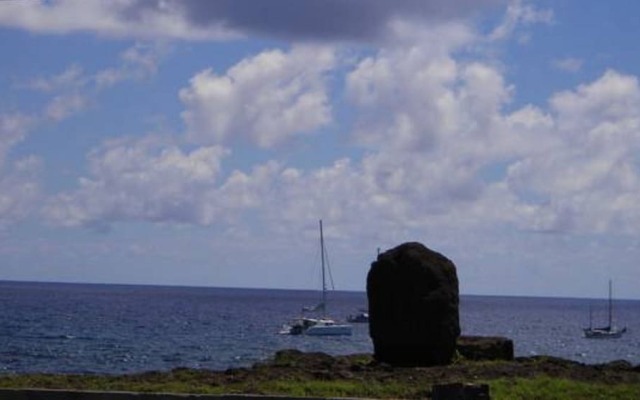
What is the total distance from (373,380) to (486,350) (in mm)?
6136

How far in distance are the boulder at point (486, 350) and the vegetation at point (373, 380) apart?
3.06 feet

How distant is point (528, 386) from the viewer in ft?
70.2

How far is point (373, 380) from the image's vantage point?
22484 mm

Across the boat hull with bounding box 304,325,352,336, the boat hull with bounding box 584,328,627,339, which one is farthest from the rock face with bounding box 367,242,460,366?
the boat hull with bounding box 584,328,627,339

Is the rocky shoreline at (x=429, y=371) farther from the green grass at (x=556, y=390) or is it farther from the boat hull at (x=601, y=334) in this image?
the boat hull at (x=601, y=334)

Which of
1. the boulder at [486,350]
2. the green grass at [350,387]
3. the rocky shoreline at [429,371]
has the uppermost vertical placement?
the boulder at [486,350]

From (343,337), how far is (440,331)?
2383 inches

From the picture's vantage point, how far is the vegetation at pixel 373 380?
20.9 m

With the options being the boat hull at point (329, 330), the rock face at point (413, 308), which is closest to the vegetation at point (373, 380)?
the rock face at point (413, 308)

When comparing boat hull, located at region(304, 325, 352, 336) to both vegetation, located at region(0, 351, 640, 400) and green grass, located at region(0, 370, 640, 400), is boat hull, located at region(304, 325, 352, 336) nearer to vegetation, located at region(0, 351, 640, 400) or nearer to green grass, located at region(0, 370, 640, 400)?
vegetation, located at region(0, 351, 640, 400)

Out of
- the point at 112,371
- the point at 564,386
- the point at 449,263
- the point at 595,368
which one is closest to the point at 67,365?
the point at 112,371

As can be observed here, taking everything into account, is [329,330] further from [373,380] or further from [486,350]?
[373,380]

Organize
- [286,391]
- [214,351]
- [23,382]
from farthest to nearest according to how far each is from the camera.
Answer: [214,351], [23,382], [286,391]

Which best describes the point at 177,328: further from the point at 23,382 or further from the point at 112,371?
the point at 23,382
